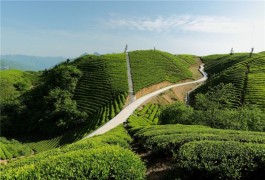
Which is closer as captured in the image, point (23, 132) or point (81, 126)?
point (81, 126)

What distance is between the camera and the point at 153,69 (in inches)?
4279

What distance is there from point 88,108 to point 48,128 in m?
11.9

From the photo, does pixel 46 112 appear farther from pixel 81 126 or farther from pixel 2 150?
pixel 2 150

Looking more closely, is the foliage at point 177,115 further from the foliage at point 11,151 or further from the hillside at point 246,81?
the foliage at point 11,151

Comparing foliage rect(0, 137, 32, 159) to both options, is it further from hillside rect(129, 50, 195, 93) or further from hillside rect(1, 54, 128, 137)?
hillside rect(129, 50, 195, 93)

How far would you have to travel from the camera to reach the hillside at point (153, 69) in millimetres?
96787

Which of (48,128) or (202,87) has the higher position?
(202,87)

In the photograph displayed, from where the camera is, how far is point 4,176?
547 inches

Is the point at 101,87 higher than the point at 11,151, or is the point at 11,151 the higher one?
the point at 101,87

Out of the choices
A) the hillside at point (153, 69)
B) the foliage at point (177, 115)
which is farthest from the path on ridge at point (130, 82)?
the foliage at point (177, 115)

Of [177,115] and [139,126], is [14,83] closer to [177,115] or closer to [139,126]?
[139,126]

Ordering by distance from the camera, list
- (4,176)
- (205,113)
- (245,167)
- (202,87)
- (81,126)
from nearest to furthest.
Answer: (4,176) < (245,167) < (205,113) < (81,126) < (202,87)

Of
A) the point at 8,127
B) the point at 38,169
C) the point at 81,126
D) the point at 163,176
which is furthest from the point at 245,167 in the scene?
the point at 8,127

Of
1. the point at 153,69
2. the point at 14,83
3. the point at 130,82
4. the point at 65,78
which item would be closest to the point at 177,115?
the point at 130,82
